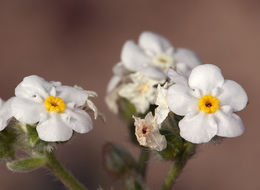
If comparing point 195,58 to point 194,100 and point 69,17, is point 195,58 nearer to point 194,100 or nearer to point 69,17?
point 194,100

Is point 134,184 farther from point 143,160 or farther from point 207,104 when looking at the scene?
point 207,104

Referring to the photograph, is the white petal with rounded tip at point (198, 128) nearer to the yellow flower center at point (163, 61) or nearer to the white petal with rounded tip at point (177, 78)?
the white petal with rounded tip at point (177, 78)

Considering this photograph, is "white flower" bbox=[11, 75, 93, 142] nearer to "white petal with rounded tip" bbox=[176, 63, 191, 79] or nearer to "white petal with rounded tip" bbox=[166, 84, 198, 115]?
"white petal with rounded tip" bbox=[166, 84, 198, 115]

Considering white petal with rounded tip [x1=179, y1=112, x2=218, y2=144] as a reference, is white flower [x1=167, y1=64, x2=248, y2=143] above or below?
above

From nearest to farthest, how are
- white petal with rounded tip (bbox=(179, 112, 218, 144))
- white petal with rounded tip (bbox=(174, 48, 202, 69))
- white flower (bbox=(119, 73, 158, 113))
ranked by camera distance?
white petal with rounded tip (bbox=(179, 112, 218, 144)), white flower (bbox=(119, 73, 158, 113)), white petal with rounded tip (bbox=(174, 48, 202, 69))

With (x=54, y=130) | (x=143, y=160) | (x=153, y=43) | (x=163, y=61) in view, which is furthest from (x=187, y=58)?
(x=54, y=130)

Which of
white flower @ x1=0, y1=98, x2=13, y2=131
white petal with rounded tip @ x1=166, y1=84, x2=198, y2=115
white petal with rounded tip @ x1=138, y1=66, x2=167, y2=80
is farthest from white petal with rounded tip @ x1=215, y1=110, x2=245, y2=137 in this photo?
white flower @ x1=0, y1=98, x2=13, y2=131

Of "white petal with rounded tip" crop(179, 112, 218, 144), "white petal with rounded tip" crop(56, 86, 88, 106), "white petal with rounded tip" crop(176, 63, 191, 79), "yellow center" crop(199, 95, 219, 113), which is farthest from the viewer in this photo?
"white petal with rounded tip" crop(176, 63, 191, 79)
